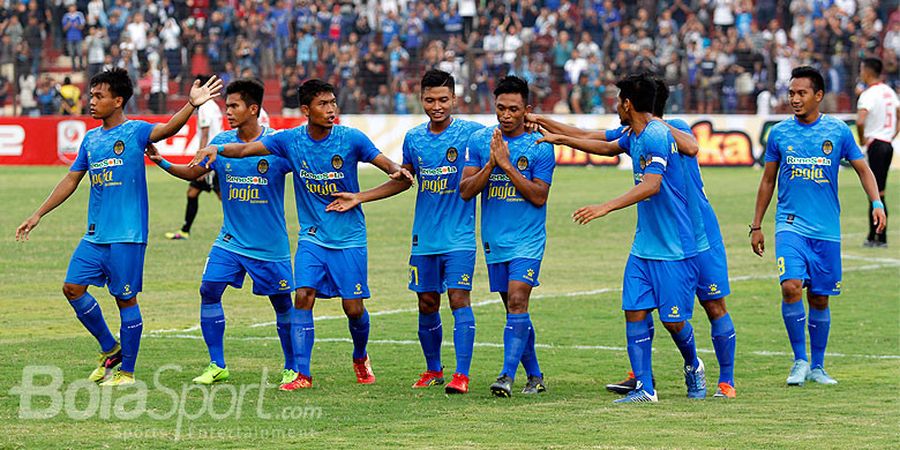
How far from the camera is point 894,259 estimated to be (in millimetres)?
18922

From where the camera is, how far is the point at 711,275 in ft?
32.6

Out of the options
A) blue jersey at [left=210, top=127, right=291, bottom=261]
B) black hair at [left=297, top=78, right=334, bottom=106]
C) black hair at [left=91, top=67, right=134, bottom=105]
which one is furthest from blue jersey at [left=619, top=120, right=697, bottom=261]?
black hair at [left=91, top=67, right=134, bottom=105]

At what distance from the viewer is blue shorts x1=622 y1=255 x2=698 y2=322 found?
9617 mm

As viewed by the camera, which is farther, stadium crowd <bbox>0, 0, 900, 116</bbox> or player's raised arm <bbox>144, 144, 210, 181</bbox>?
stadium crowd <bbox>0, 0, 900, 116</bbox>

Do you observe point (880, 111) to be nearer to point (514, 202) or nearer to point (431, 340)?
point (514, 202)

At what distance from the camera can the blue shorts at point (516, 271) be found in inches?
391

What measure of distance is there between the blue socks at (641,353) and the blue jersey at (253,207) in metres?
2.59

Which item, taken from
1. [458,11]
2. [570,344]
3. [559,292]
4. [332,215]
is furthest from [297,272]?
[458,11]

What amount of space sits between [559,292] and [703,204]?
6.10 m

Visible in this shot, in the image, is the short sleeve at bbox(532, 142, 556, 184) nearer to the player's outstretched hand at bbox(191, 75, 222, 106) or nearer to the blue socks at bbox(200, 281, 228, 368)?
the player's outstretched hand at bbox(191, 75, 222, 106)

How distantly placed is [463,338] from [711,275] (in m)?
1.74

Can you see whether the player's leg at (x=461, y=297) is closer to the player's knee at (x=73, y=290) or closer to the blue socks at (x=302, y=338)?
the blue socks at (x=302, y=338)

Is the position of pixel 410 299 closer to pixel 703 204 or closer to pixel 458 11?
pixel 703 204

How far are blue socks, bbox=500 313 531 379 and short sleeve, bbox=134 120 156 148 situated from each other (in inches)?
112
